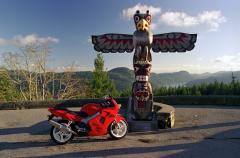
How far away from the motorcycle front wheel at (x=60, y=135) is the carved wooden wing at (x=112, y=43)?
157 inches

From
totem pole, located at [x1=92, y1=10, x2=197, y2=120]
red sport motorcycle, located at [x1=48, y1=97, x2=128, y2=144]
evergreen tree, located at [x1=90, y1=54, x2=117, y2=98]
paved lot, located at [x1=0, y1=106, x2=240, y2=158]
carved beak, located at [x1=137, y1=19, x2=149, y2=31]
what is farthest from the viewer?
evergreen tree, located at [x1=90, y1=54, x2=117, y2=98]

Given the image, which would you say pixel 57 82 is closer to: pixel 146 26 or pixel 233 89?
pixel 233 89

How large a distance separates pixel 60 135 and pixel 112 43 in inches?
172

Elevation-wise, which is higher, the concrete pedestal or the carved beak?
the carved beak

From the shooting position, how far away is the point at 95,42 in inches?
431

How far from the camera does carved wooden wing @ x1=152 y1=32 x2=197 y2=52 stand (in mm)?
10602

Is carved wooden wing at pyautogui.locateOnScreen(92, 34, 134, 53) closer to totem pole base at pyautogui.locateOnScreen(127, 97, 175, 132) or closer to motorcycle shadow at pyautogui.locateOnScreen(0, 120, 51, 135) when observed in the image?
totem pole base at pyautogui.locateOnScreen(127, 97, 175, 132)

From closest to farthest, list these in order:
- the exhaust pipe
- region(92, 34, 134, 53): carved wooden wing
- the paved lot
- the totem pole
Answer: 1. the paved lot
2. the exhaust pipe
3. the totem pole
4. region(92, 34, 134, 53): carved wooden wing

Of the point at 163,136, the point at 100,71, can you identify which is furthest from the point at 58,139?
the point at 100,71

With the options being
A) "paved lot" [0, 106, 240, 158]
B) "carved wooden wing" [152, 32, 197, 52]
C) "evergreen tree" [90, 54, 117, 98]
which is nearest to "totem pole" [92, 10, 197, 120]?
"carved wooden wing" [152, 32, 197, 52]

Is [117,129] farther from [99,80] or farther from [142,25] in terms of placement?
[99,80]

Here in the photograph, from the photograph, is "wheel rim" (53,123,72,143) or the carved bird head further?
the carved bird head

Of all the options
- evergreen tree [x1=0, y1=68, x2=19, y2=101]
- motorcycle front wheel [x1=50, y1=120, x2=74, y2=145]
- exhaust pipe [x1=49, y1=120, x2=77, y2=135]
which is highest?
evergreen tree [x1=0, y1=68, x2=19, y2=101]

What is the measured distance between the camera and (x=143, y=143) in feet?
25.0
